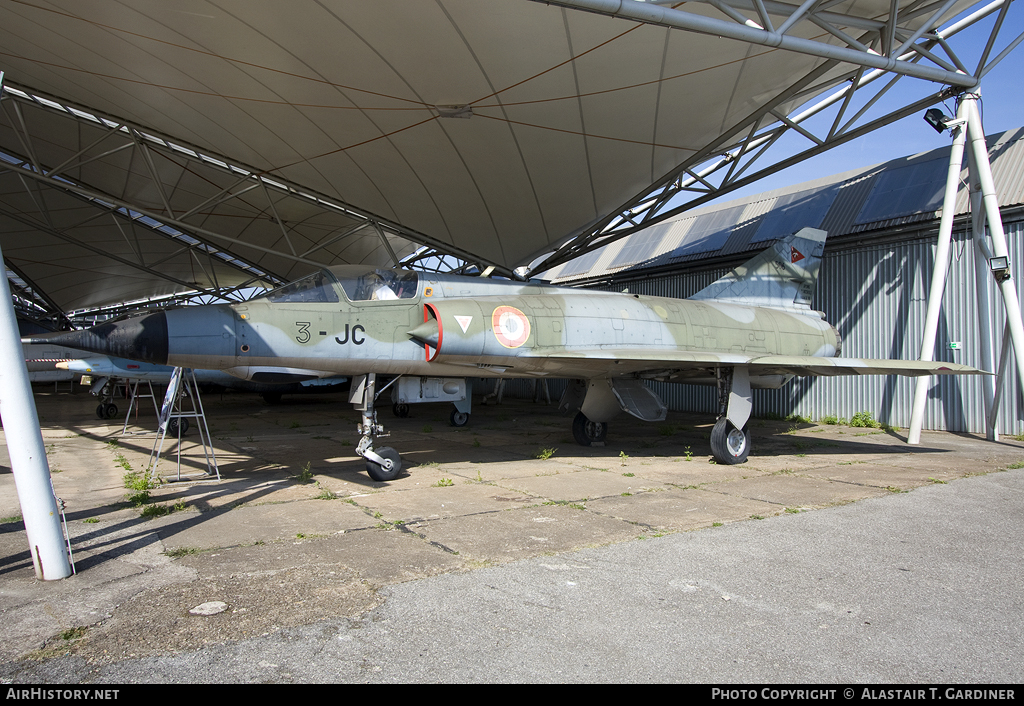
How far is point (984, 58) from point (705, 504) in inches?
447

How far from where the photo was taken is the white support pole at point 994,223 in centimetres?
1175

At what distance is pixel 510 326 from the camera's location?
916 cm

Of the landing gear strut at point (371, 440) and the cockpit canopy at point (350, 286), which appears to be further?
the cockpit canopy at point (350, 286)

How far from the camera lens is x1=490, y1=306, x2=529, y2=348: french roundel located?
29.5 ft

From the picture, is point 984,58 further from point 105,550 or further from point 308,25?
point 105,550

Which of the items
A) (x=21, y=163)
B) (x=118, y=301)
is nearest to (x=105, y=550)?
(x=21, y=163)

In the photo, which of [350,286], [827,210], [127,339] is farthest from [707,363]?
[827,210]

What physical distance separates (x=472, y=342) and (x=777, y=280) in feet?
27.3

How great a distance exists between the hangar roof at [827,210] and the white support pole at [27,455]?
16.2 metres

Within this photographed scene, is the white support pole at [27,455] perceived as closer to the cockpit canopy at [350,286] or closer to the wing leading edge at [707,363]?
the cockpit canopy at [350,286]

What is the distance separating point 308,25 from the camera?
31.3 feet

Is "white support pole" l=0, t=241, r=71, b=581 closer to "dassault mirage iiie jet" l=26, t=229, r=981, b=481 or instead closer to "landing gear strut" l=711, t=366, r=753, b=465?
"dassault mirage iiie jet" l=26, t=229, r=981, b=481

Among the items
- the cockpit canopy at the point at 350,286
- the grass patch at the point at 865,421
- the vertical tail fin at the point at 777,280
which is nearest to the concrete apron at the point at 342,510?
the grass patch at the point at 865,421

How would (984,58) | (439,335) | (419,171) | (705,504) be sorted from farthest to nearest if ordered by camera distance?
(419,171) → (984,58) → (439,335) → (705,504)
